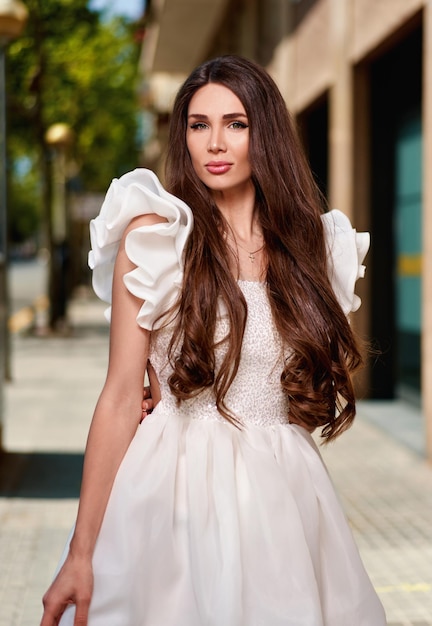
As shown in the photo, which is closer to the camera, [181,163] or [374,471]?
[181,163]

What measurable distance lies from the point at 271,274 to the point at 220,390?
0.97ft

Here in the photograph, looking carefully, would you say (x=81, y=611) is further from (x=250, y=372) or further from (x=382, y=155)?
(x=382, y=155)

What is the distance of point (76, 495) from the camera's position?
20.7ft

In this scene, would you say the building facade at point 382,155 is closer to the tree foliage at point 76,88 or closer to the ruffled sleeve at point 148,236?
the ruffled sleeve at point 148,236

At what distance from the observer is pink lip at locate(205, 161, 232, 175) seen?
230cm

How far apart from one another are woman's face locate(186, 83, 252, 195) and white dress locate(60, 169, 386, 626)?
0.13m

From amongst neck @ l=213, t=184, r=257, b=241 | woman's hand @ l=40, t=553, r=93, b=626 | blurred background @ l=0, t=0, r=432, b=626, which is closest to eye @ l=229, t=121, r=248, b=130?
neck @ l=213, t=184, r=257, b=241

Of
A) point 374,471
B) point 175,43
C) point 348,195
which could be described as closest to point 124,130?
point 175,43

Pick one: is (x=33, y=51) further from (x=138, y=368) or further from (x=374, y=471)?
(x=138, y=368)

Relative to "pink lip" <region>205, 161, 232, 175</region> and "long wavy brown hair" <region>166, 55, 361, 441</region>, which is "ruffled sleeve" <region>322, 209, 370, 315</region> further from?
"pink lip" <region>205, 161, 232, 175</region>

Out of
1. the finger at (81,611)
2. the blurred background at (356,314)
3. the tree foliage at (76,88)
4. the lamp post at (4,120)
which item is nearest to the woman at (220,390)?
the finger at (81,611)

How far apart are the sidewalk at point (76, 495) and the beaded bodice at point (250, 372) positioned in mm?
2157

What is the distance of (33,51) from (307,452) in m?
18.3

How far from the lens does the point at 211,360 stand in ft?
7.11
